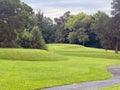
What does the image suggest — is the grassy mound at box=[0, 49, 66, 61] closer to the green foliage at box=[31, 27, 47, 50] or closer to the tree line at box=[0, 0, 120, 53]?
the tree line at box=[0, 0, 120, 53]

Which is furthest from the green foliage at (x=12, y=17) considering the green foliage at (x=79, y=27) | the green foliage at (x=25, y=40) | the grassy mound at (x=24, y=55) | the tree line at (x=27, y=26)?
the green foliage at (x=79, y=27)

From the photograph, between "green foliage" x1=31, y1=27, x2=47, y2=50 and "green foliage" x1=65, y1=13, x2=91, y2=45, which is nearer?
"green foliage" x1=31, y1=27, x2=47, y2=50

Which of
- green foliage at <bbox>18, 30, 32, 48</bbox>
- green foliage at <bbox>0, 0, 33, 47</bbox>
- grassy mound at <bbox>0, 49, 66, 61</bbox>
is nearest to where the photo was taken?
grassy mound at <bbox>0, 49, 66, 61</bbox>

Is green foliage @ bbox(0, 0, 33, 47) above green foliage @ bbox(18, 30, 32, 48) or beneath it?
above

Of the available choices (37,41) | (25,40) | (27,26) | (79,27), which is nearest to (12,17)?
(27,26)

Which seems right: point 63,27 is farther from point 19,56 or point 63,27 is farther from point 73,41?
point 19,56

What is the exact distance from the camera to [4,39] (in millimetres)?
54000

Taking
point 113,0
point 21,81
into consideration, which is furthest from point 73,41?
point 21,81

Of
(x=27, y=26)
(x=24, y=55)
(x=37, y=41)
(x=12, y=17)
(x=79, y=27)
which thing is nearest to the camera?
(x=24, y=55)

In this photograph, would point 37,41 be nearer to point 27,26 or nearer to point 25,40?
point 25,40

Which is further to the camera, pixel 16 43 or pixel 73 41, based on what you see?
pixel 73 41

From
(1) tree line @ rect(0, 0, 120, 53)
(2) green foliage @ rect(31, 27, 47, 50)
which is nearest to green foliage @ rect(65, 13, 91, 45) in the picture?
(1) tree line @ rect(0, 0, 120, 53)

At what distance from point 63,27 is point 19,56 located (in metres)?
58.1

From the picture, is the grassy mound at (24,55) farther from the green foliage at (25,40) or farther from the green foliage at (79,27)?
the green foliage at (79,27)
